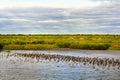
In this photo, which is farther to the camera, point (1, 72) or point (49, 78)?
point (1, 72)

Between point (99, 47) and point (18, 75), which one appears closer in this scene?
point (18, 75)

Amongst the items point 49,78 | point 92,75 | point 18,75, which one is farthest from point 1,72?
point 92,75

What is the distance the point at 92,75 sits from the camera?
94.2 feet

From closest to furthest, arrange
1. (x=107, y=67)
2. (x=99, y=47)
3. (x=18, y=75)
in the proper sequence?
(x=18, y=75), (x=107, y=67), (x=99, y=47)

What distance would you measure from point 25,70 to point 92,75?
24.0 ft

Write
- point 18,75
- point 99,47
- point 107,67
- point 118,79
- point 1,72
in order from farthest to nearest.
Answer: point 99,47 → point 107,67 → point 1,72 → point 18,75 → point 118,79

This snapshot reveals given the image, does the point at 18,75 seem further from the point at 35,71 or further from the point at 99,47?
the point at 99,47

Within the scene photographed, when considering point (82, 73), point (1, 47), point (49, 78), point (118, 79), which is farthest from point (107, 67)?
point (1, 47)

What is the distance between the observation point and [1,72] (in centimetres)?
3053

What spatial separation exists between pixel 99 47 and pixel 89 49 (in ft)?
7.49

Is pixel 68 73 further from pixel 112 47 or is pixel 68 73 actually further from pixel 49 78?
pixel 112 47

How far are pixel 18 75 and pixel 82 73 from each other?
5955 millimetres

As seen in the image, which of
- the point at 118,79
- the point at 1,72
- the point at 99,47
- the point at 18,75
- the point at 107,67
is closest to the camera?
the point at 118,79

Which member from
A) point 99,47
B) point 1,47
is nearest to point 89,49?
point 99,47
